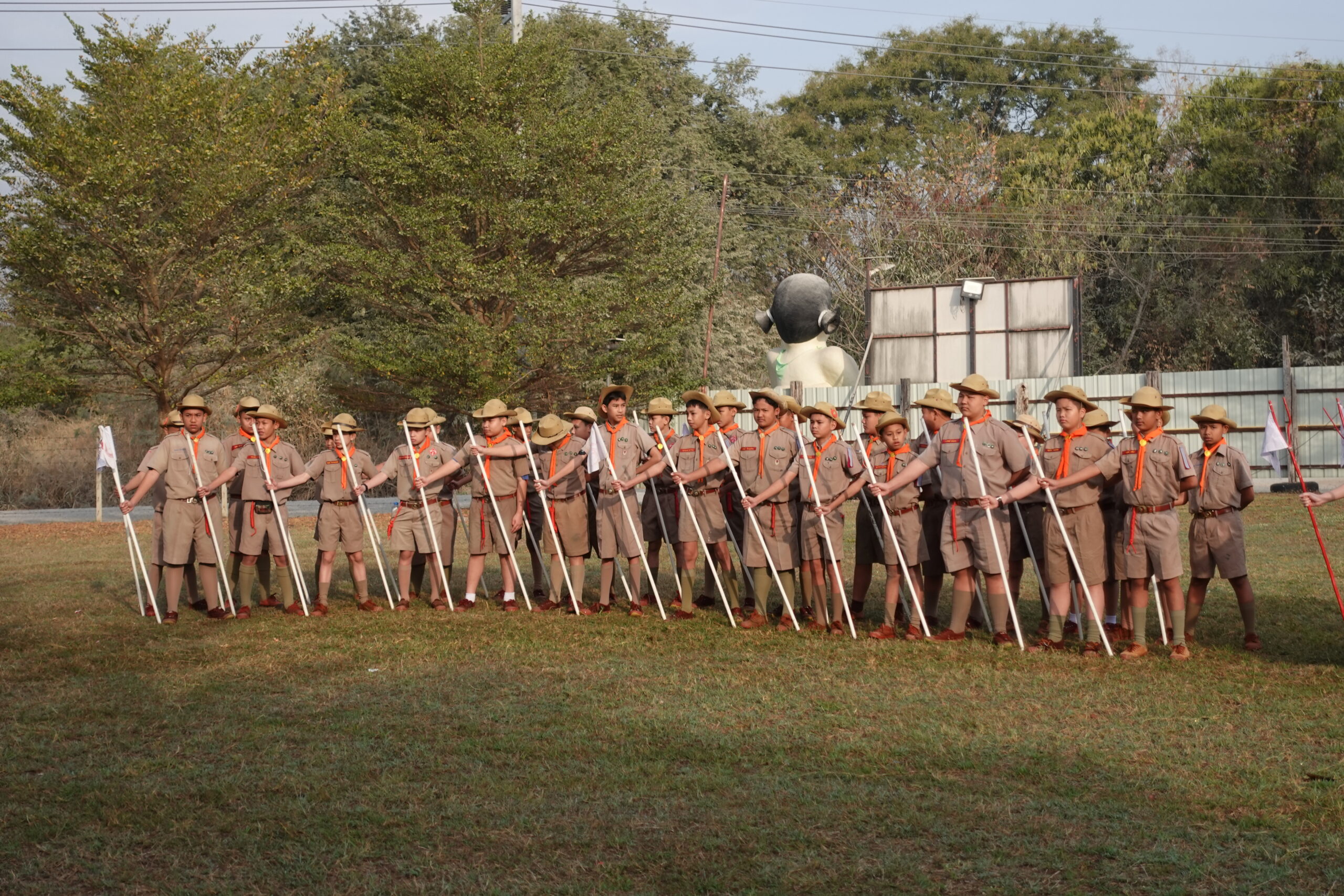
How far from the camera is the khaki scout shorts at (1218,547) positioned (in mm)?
9820

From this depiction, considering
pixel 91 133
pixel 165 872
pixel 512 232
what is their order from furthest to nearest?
pixel 512 232 → pixel 91 133 → pixel 165 872

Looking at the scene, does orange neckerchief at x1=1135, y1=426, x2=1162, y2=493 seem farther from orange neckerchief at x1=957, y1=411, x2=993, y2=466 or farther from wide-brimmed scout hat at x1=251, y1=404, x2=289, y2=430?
wide-brimmed scout hat at x1=251, y1=404, x2=289, y2=430

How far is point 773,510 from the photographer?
1178 cm

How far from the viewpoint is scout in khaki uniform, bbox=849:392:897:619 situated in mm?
11320

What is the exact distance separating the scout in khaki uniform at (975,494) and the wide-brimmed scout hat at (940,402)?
0.39 metres

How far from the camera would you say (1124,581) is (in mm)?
10797

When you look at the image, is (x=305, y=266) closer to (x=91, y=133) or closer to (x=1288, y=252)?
(x=91, y=133)

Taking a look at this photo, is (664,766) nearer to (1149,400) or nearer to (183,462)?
(1149,400)

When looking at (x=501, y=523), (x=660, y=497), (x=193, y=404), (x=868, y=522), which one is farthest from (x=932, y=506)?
(x=193, y=404)

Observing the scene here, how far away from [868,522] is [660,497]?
2382mm

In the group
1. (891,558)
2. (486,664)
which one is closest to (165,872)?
(486,664)

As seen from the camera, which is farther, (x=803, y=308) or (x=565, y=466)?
(x=803, y=308)

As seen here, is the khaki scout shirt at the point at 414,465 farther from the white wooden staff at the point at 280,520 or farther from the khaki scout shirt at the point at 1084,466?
the khaki scout shirt at the point at 1084,466

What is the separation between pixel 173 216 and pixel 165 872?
66.9 feet
